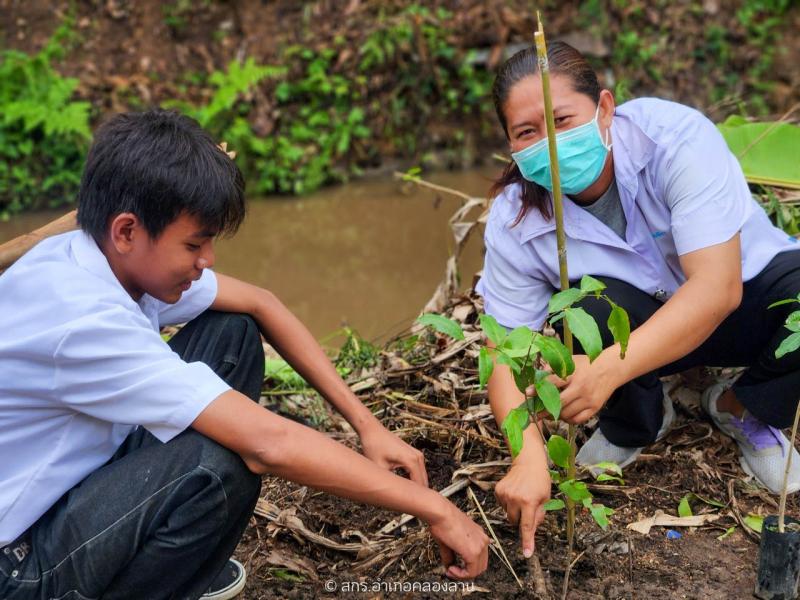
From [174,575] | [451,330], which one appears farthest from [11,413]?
[451,330]

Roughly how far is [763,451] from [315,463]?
1.34m

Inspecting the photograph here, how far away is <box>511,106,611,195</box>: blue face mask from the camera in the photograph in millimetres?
2121

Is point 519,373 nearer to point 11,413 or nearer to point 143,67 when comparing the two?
point 11,413

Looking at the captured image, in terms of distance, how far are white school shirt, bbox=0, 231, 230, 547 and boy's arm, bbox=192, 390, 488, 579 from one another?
0.16ft

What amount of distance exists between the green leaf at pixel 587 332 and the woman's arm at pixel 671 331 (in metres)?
0.32

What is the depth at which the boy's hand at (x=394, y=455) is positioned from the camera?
205cm

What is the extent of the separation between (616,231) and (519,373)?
2.60 ft

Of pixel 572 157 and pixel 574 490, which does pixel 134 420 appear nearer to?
pixel 574 490

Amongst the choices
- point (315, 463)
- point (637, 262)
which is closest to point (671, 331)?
point (637, 262)

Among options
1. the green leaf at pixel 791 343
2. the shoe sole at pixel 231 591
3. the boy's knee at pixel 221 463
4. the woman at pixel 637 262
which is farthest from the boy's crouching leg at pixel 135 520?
the green leaf at pixel 791 343

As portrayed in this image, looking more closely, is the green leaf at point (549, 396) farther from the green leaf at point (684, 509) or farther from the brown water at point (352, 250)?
the brown water at point (352, 250)

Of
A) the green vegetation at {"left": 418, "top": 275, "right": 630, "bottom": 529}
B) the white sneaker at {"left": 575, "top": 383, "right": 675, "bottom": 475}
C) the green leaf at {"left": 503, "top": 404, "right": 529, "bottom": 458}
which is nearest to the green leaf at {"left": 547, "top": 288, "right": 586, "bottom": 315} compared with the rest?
the green vegetation at {"left": 418, "top": 275, "right": 630, "bottom": 529}

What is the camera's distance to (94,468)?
186 centimetres

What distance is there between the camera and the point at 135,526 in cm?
173
